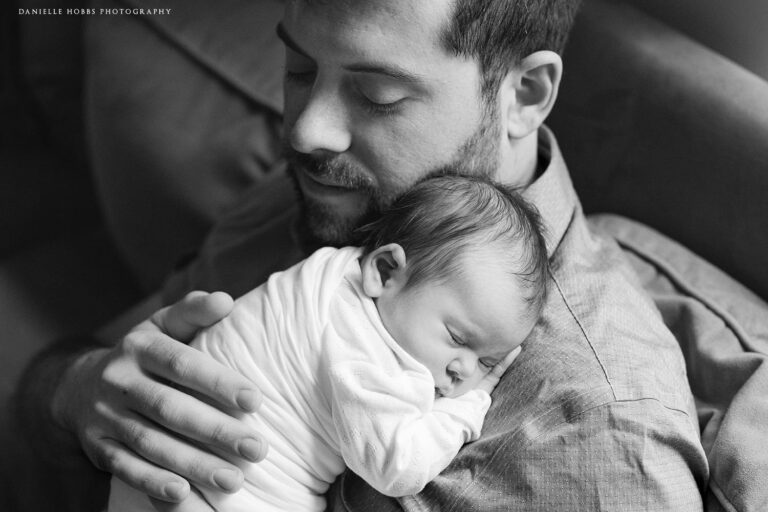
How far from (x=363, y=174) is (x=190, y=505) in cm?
52

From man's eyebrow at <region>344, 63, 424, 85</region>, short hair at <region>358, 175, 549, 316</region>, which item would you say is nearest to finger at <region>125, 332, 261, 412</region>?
short hair at <region>358, 175, 549, 316</region>

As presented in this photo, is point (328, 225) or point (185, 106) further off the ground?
point (185, 106)

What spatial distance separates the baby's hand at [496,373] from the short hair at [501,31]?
0.39 metres

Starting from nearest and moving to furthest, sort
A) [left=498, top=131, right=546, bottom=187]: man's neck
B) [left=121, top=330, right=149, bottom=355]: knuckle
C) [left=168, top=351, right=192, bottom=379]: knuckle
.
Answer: [left=168, top=351, right=192, bottom=379]: knuckle, [left=121, top=330, right=149, bottom=355]: knuckle, [left=498, top=131, right=546, bottom=187]: man's neck

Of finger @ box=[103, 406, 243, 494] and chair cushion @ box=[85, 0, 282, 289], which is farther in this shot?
chair cushion @ box=[85, 0, 282, 289]

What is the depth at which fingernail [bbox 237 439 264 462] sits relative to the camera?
3.14 ft

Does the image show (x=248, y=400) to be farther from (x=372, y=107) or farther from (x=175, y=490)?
(x=372, y=107)

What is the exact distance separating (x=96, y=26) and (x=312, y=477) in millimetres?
1292

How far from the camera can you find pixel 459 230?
101 centimetres

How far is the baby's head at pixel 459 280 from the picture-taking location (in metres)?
1.00

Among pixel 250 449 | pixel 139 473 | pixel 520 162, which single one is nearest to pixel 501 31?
pixel 520 162

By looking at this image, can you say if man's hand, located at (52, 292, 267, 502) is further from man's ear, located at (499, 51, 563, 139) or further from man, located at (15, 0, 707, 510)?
man's ear, located at (499, 51, 563, 139)

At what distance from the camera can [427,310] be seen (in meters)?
1.00

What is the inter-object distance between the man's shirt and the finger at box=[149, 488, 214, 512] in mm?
174
